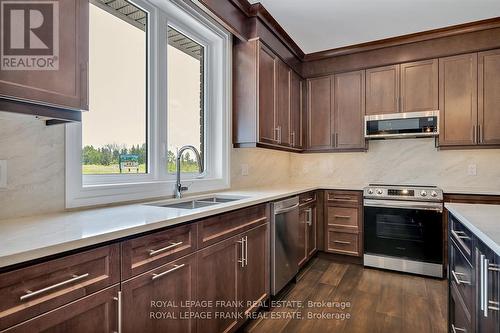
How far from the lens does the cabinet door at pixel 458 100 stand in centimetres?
312

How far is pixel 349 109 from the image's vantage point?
12.2ft

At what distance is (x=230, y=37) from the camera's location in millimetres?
2879

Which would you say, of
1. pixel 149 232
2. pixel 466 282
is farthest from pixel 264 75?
pixel 466 282

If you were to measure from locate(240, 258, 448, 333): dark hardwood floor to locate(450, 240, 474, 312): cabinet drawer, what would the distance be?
2.28 feet

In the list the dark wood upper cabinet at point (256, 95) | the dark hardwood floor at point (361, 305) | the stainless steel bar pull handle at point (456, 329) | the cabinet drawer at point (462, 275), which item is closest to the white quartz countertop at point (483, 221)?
the cabinet drawer at point (462, 275)

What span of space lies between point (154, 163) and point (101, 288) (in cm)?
125

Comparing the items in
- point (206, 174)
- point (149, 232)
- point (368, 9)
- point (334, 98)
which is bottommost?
point (149, 232)

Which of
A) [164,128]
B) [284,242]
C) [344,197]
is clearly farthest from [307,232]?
[164,128]

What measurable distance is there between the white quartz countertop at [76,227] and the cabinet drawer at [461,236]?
126 centimetres

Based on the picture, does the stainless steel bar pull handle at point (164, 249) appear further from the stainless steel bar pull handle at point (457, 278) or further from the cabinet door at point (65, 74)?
the stainless steel bar pull handle at point (457, 278)

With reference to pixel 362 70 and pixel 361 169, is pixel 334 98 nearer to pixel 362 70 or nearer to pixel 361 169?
pixel 362 70

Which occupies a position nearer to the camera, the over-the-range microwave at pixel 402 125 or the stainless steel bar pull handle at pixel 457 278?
the stainless steel bar pull handle at pixel 457 278

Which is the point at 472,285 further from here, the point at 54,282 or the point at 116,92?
the point at 116,92

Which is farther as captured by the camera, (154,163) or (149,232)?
(154,163)
